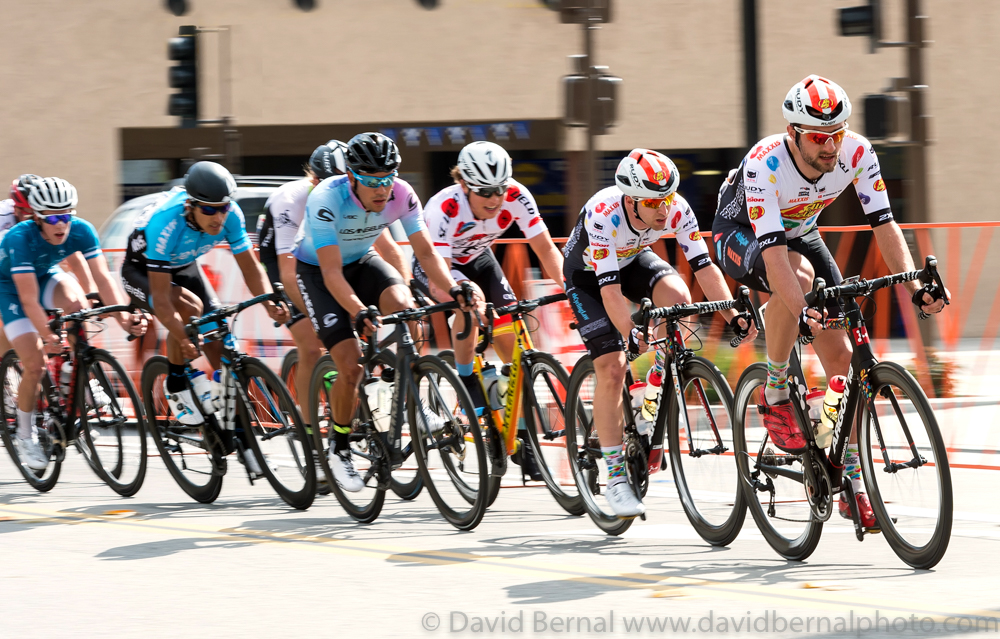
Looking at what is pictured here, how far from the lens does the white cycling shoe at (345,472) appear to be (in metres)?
7.77

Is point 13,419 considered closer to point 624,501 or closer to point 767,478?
point 624,501

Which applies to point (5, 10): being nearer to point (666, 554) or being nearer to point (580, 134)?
point (580, 134)

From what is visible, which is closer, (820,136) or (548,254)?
(820,136)

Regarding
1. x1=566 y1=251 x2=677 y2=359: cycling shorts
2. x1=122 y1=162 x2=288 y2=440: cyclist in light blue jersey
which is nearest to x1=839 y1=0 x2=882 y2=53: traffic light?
x1=566 y1=251 x2=677 y2=359: cycling shorts

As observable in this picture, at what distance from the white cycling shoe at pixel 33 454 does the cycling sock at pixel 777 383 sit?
4.99 meters

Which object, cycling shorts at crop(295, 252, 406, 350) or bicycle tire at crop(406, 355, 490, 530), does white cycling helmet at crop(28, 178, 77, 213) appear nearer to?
cycling shorts at crop(295, 252, 406, 350)

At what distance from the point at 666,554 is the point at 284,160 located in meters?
19.0

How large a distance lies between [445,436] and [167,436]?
6.89 feet

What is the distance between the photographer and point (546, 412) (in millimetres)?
7777

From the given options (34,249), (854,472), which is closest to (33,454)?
(34,249)

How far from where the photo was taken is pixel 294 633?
528cm

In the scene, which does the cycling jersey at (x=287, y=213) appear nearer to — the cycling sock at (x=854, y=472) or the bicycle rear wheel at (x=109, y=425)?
the bicycle rear wheel at (x=109, y=425)

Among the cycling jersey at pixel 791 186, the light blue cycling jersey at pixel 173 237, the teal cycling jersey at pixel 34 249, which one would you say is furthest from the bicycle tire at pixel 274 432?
the cycling jersey at pixel 791 186

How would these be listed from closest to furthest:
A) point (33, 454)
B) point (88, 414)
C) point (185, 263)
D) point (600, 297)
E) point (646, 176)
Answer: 1. point (646, 176)
2. point (600, 297)
3. point (185, 263)
4. point (88, 414)
5. point (33, 454)
